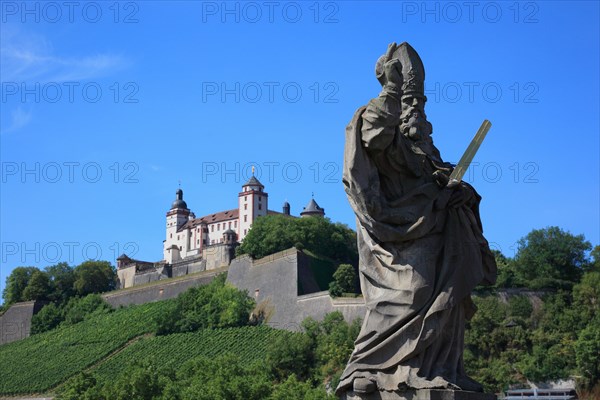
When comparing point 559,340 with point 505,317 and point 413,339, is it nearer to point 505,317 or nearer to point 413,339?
point 505,317

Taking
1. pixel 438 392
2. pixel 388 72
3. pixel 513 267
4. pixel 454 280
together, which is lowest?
pixel 438 392

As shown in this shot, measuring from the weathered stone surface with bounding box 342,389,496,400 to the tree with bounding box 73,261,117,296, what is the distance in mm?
89312

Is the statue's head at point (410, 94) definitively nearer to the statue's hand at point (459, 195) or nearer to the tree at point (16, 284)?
the statue's hand at point (459, 195)

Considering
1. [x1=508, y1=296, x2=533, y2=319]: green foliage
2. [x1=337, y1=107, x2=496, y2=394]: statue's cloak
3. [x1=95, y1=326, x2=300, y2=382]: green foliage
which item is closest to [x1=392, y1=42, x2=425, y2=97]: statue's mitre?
[x1=337, y1=107, x2=496, y2=394]: statue's cloak

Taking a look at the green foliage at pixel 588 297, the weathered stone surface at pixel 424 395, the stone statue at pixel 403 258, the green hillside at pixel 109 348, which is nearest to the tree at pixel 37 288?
the green hillside at pixel 109 348

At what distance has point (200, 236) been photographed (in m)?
108

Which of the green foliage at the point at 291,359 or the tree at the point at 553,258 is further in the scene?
the tree at the point at 553,258

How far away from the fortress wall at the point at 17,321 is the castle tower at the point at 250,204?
22.3m

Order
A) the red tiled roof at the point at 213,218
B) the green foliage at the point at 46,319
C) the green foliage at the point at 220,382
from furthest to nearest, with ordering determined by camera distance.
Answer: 1. the red tiled roof at the point at 213,218
2. the green foliage at the point at 46,319
3. the green foliage at the point at 220,382

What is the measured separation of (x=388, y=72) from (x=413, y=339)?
2293 millimetres

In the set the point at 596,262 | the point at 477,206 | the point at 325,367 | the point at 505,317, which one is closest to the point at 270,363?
the point at 325,367

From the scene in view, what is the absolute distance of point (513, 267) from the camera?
205 feet

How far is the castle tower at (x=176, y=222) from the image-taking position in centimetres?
11094

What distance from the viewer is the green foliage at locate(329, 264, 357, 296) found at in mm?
61469
